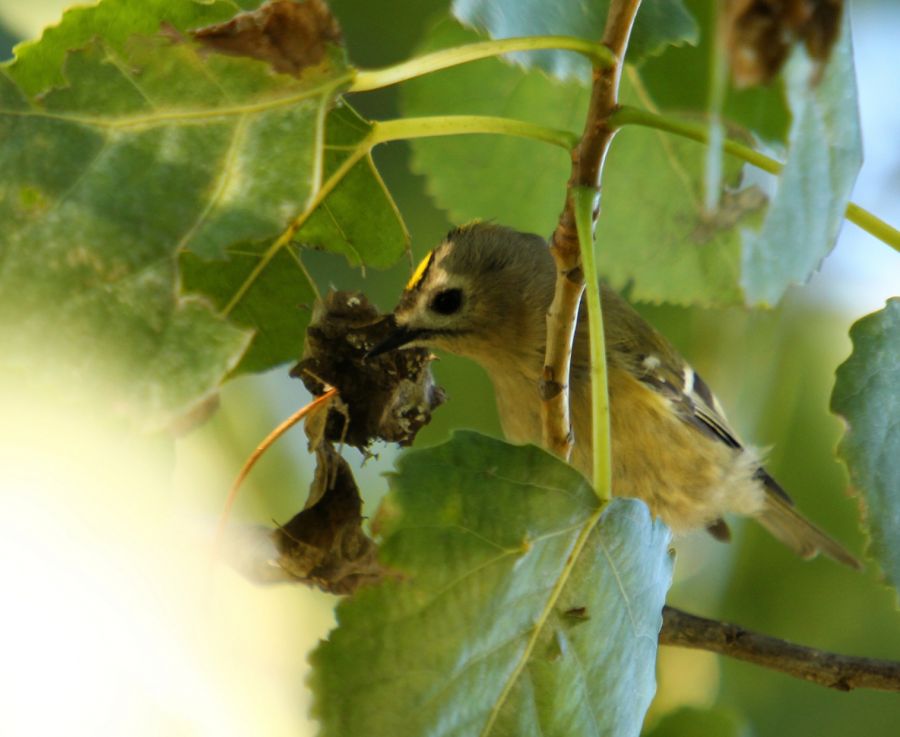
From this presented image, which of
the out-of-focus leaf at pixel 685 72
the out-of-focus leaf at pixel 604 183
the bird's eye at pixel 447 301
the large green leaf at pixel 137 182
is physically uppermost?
the bird's eye at pixel 447 301

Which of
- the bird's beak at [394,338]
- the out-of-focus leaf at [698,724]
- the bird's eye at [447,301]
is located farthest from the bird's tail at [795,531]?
the bird's beak at [394,338]

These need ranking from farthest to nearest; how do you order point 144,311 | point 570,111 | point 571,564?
point 570,111 → point 571,564 → point 144,311

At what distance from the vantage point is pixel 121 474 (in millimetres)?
1031

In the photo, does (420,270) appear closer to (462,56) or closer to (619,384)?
(619,384)

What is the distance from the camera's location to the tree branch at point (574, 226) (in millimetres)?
1029

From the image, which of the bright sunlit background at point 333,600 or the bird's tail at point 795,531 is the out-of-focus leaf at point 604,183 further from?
the bird's tail at point 795,531

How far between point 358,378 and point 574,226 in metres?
0.45

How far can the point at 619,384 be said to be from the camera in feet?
7.54

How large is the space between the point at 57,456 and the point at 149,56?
0.35 metres

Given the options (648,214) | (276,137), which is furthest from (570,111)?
(276,137)

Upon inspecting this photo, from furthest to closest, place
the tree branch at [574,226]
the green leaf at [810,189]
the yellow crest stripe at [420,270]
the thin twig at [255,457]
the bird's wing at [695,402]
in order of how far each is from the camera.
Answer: the bird's wing at [695,402]
the yellow crest stripe at [420,270]
the thin twig at [255,457]
the tree branch at [574,226]
the green leaf at [810,189]

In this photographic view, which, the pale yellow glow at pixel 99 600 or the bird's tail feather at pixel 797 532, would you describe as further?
the bird's tail feather at pixel 797 532

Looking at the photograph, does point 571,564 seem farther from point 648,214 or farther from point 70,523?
point 648,214

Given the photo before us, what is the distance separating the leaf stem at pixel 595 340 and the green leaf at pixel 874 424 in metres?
0.24
